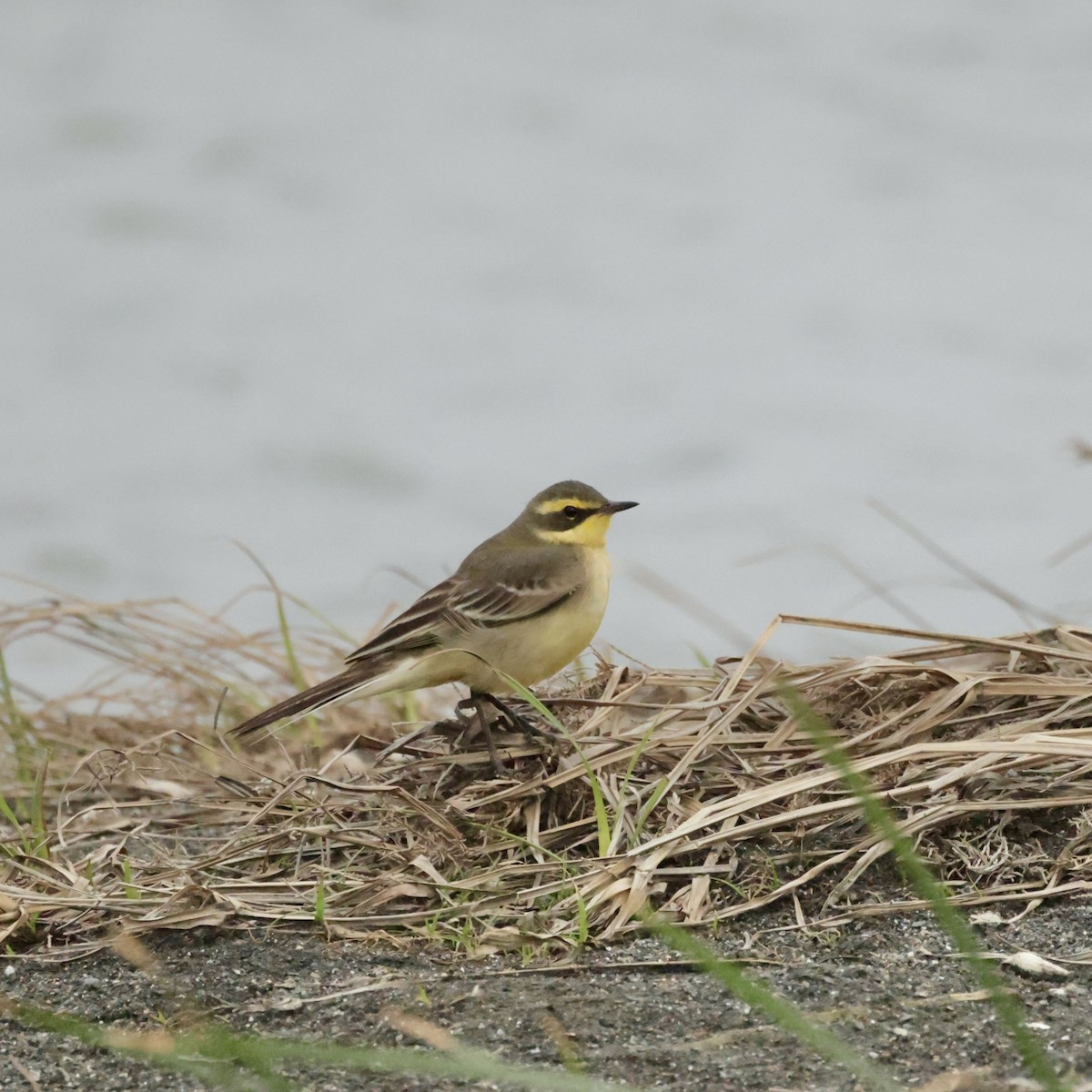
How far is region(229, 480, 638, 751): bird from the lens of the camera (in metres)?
4.66

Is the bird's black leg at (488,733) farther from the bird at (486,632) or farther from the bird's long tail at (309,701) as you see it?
the bird's long tail at (309,701)

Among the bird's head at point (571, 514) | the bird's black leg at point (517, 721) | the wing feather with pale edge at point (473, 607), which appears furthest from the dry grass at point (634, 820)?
the bird's head at point (571, 514)

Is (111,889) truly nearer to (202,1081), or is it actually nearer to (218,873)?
(218,873)

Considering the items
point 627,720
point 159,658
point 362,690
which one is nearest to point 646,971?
point 627,720

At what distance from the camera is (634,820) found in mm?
3816

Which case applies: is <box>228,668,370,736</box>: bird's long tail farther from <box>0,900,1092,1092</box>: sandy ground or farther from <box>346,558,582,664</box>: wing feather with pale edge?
<box>0,900,1092,1092</box>: sandy ground

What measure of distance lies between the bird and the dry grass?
0.62 feet

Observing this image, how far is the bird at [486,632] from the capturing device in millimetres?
4664

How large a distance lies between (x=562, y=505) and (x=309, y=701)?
3.65 feet

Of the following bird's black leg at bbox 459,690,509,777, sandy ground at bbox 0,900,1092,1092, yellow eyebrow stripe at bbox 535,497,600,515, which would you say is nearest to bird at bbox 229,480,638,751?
bird's black leg at bbox 459,690,509,777

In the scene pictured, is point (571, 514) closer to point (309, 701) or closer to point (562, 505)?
point (562, 505)

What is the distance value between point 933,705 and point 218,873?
1.80 meters

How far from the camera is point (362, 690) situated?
4.74m

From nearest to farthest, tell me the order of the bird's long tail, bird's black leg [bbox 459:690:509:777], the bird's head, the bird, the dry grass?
1. the dry grass
2. bird's black leg [bbox 459:690:509:777]
3. the bird's long tail
4. the bird
5. the bird's head
